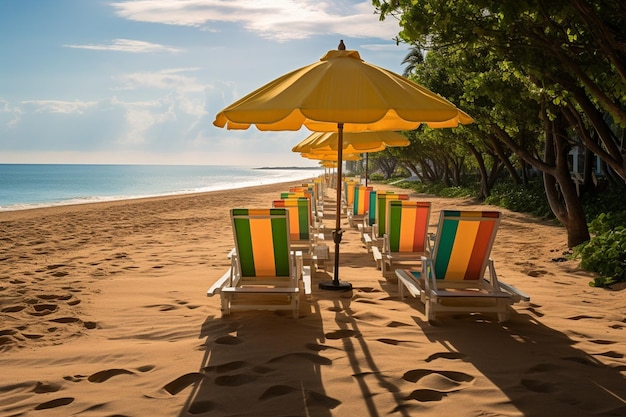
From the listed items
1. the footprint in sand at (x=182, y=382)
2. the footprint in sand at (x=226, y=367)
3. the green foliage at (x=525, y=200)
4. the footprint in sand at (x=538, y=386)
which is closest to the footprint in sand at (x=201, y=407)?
the footprint in sand at (x=182, y=382)

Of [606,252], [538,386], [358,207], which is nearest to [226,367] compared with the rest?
[538,386]

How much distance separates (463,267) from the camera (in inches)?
198

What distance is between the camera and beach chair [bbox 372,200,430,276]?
691cm

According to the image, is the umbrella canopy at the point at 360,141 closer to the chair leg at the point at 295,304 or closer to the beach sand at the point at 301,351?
the beach sand at the point at 301,351

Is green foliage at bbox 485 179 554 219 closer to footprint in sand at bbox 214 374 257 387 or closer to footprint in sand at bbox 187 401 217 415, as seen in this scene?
footprint in sand at bbox 214 374 257 387

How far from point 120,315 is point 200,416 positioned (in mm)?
2398

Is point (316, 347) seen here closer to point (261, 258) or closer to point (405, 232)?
point (261, 258)

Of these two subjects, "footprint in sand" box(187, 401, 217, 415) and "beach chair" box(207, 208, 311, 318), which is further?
"beach chair" box(207, 208, 311, 318)

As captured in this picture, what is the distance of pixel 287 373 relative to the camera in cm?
349

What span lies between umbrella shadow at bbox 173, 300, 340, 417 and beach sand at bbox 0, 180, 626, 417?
0.04 feet

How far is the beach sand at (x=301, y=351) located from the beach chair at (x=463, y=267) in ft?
0.49

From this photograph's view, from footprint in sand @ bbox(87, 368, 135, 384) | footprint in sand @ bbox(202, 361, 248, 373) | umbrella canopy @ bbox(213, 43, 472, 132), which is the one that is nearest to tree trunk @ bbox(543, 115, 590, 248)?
umbrella canopy @ bbox(213, 43, 472, 132)

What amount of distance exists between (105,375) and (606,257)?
20.2ft

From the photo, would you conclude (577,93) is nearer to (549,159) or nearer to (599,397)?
(549,159)
